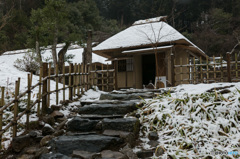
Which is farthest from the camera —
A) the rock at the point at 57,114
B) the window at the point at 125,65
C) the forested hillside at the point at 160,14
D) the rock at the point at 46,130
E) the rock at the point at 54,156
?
the forested hillside at the point at 160,14

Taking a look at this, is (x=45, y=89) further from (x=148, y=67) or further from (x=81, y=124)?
(x=148, y=67)

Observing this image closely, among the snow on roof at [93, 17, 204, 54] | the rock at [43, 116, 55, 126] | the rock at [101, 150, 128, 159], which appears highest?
the snow on roof at [93, 17, 204, 54]

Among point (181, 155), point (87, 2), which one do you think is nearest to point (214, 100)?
point (181, 155)

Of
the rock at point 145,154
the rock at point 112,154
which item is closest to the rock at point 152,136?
the rock at point 145,154

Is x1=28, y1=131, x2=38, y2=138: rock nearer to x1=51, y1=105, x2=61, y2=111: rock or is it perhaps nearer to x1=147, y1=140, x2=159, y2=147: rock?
x1=51, y1=105, x2=61, y2=111: rock

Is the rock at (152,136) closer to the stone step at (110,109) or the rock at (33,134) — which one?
the stone step at (110,109)

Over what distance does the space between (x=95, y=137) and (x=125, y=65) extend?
818 cm

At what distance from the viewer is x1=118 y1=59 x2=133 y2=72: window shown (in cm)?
1143

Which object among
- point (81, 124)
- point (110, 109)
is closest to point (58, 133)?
point (81, 124)

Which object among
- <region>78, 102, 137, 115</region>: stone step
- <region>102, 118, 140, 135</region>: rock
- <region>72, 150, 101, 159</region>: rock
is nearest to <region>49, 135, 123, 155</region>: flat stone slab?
<region>72, 150, 101, 159</region>: rock

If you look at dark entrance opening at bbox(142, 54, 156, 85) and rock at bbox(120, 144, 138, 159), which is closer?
rock at bbox(120, 144, 138, 159)

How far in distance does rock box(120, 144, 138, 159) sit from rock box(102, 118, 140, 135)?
0.51 m

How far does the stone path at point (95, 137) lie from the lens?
3.25 meters

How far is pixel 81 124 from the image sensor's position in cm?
416
